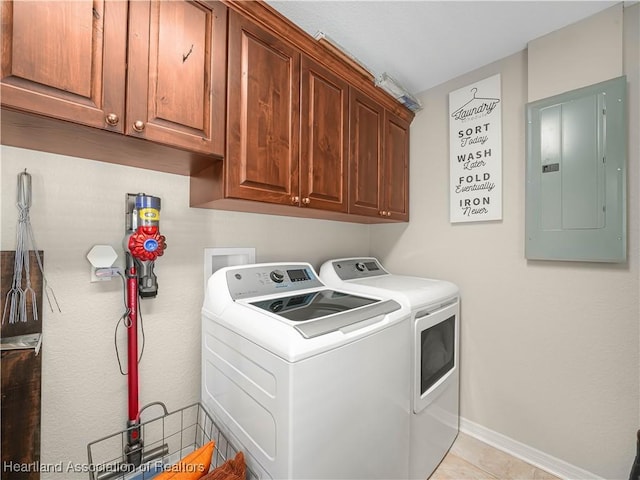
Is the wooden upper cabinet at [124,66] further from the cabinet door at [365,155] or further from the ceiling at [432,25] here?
the cabinet door at [365,155]

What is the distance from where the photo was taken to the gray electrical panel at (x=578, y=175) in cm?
139

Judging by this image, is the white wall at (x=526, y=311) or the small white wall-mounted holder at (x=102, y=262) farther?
the white wall at (x=526, y=311)

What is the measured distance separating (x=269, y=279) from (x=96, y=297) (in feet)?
2.46

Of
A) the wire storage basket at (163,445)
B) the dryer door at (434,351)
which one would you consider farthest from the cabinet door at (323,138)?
the wire storage basket at (163,445)

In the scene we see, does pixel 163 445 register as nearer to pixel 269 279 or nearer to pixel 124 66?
pixel 269 279

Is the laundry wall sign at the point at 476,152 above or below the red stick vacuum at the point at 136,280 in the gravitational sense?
above

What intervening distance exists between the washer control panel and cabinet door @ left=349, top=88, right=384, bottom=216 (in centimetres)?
49

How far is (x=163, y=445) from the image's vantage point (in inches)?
53.5

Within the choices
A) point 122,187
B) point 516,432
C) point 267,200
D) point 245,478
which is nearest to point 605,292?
point 516,432

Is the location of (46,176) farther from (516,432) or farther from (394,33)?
(516,432)

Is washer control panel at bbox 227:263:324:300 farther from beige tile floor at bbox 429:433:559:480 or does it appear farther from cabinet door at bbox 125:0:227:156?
beige tile floor at bbox 429:433:559:480

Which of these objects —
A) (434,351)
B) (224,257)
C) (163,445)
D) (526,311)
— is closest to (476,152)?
(526,311)

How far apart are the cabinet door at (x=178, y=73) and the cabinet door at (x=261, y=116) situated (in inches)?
2.4

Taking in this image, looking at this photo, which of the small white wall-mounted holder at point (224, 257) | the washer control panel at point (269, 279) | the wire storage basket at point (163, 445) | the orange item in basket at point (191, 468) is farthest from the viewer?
the small white wall-mounted holder at point (224, 257)
